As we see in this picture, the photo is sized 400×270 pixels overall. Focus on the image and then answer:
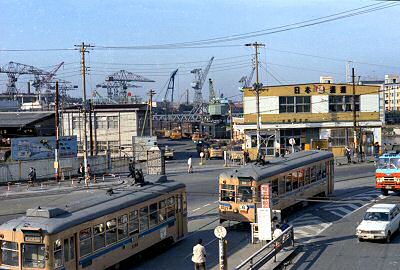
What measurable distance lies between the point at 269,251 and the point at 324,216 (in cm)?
984

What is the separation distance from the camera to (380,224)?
22844 mm

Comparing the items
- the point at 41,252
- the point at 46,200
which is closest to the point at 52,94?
the point at 46,200

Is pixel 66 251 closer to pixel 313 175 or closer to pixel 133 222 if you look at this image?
pixel 133 222

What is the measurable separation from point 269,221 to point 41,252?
890 cm

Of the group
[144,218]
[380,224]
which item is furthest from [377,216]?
[144,218]

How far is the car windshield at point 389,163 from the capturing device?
33.9 m

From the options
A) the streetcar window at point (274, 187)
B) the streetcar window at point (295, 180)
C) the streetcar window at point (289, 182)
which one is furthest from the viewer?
the streetcar window at point (295, 180)

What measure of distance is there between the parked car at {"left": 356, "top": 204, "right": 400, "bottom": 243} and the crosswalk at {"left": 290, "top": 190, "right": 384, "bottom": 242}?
244 centimetres

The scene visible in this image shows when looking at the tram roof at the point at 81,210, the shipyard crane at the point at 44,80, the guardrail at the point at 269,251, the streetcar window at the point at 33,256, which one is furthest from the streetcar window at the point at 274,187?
the shipyard crane at the point at 44,80

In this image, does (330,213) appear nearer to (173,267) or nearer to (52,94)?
(173,267)

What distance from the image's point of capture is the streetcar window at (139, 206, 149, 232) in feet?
67.1

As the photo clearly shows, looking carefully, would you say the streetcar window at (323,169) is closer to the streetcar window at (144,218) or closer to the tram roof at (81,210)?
the tram roof at (81,210)

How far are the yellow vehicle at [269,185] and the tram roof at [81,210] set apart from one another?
4.13 meters

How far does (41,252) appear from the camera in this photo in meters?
15.7
